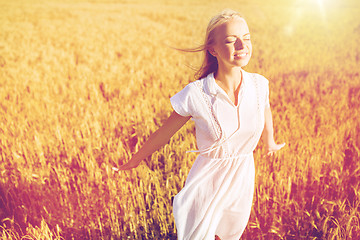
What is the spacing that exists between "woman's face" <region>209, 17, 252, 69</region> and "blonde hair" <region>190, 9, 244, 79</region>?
0.8 inches

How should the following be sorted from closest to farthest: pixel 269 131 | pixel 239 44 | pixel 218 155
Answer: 1. pixel 239 44
2. pixel 218 155
3. pixel 269 131

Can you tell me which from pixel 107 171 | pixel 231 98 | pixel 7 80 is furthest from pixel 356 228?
pixel 7 80

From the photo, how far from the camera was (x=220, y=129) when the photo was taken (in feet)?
3.92

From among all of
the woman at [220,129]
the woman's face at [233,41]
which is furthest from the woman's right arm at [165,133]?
the woman's face at [233,41]

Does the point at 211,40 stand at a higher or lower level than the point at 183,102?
higher

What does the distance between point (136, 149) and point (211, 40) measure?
1176 millimetres

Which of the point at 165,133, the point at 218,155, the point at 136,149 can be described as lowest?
the point at 136,149

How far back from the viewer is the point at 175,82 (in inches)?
140

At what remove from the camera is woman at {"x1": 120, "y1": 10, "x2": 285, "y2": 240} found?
117 cm

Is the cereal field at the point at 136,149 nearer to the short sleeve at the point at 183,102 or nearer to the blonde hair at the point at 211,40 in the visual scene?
the blonde hair at the point at 211,40

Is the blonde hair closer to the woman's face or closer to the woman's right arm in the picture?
the woman's face

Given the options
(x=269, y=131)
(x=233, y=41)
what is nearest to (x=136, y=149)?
(x=269, y=131)

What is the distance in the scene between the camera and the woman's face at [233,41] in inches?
44.6

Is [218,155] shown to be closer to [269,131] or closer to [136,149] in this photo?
[269,131]
